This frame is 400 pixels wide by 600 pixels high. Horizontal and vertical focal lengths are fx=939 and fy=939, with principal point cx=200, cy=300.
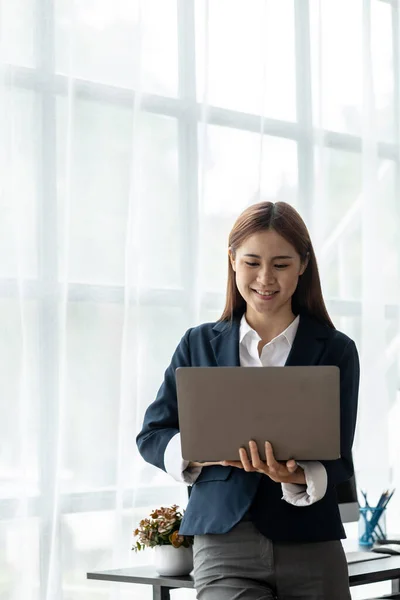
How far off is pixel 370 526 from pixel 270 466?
1.86 m

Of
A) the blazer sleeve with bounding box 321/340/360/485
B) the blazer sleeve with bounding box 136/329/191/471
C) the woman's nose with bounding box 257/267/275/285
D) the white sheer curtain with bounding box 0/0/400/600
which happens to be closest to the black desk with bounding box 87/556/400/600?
the white sheer curtain with bounding box 0/0/400/600

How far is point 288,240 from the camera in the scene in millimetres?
1906

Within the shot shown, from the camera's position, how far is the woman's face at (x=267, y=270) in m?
1.89

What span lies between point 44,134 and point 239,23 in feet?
3.72

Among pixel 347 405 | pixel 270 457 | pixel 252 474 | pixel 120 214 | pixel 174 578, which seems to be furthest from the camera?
pixel 120 214

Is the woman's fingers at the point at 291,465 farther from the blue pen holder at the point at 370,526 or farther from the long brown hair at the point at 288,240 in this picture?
the blue pen holder at the point at 370,526

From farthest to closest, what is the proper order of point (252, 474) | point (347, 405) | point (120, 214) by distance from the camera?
point (120, 214), point (347, 405), point (252, 474)

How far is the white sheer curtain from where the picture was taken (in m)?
3.10

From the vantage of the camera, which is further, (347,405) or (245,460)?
(347,405)

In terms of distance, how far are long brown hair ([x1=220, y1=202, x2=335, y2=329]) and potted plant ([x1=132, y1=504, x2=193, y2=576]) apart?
2.82 feet

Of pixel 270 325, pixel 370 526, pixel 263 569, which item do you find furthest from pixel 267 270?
pixel 370 526

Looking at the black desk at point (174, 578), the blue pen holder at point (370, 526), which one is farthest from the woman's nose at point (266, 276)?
the blue pen holder at point (370, 526)

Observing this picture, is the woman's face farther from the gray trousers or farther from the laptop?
the gray trousers

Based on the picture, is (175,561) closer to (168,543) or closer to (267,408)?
(168,543)
